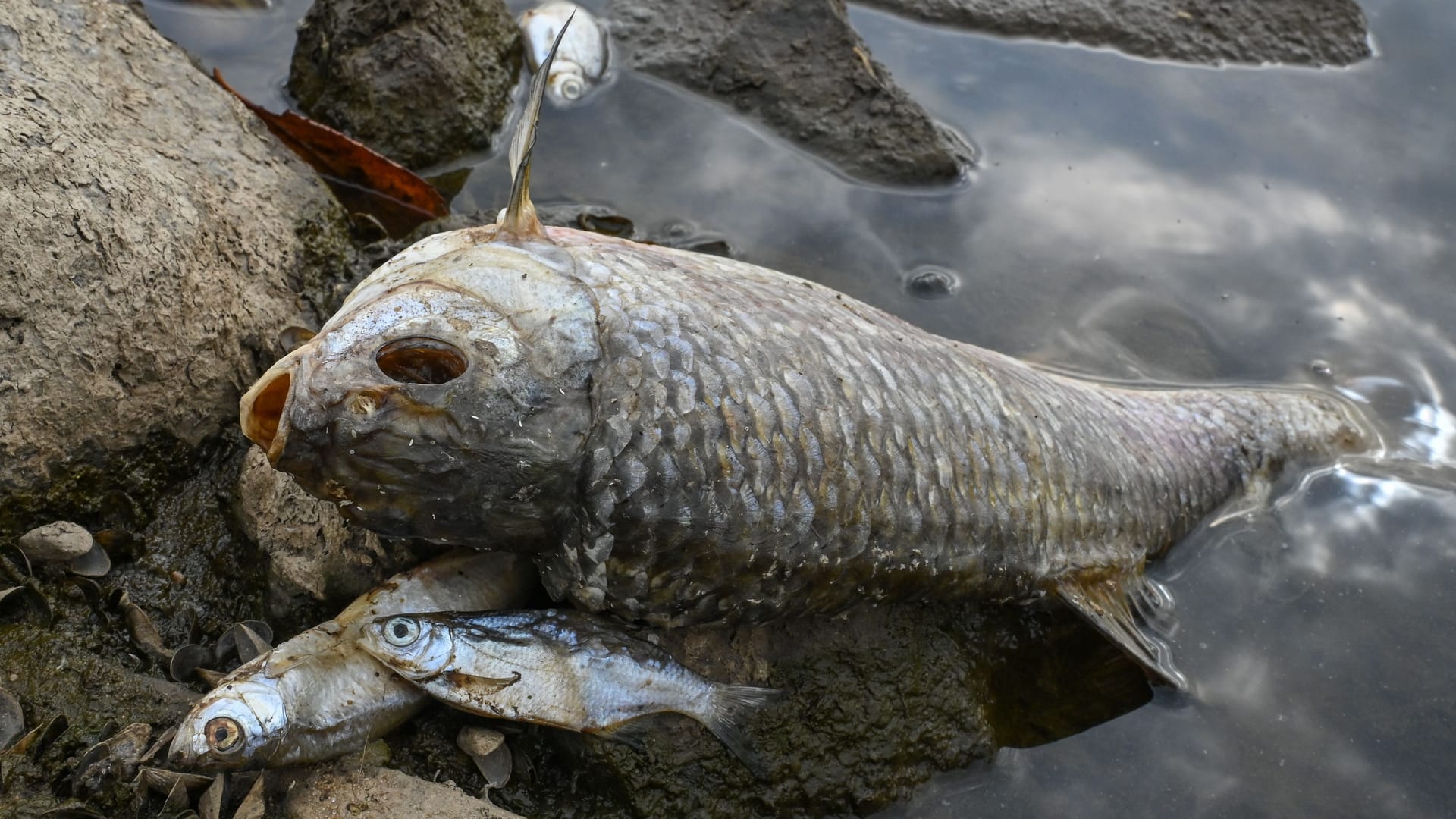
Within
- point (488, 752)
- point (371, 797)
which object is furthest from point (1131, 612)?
point (371, 797)

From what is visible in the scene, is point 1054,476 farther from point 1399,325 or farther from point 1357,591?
point 1399,325

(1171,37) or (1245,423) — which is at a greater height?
(1171,37)

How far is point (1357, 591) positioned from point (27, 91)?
5.06 metres

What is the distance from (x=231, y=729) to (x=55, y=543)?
910 millimetres

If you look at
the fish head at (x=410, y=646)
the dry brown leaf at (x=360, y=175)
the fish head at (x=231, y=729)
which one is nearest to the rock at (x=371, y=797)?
the fish head at (x=231, y=729)

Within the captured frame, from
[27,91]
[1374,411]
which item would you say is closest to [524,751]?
[27,91]

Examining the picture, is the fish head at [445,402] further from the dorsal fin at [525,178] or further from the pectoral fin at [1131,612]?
the pectoral fin at [1131,612]

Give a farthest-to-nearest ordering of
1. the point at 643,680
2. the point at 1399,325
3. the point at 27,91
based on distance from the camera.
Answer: the point at 1399,325
the point at 27,91
the point at 643,680

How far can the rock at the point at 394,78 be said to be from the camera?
523cm

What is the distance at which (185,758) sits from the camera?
120 inches

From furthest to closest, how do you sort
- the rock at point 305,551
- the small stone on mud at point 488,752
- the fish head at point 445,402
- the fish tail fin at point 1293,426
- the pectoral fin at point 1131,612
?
the fish tail fin at point 1293,426 < the pectoral fin at point 1131,612 < the rock at point 305,551 < the small stone on mud at point 488,752 < the fish head at point 445,402

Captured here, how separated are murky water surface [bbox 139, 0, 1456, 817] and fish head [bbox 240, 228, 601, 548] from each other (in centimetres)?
171

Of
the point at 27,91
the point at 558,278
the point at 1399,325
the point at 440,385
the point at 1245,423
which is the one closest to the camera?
the point at 440,385

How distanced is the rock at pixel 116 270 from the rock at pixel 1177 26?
3988 millimetres
